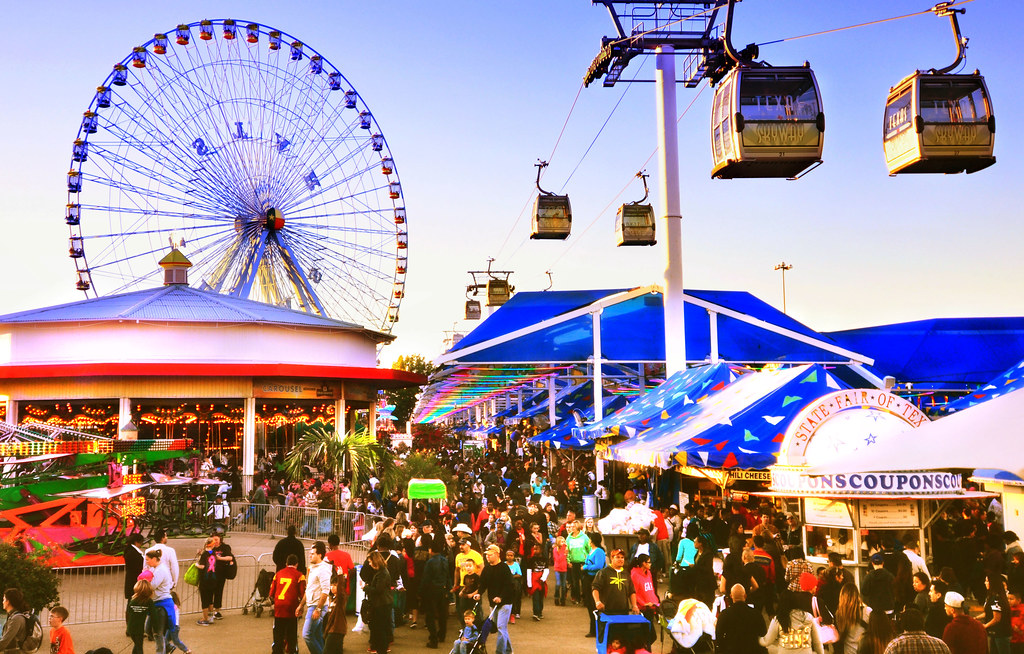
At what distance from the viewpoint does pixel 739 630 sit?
8188 millimetres

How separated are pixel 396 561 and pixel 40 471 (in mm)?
10424

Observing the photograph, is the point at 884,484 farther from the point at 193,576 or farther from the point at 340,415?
the point at 340,415

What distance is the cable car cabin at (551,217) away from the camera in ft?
75.7

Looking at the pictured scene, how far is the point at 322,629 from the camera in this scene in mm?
10469

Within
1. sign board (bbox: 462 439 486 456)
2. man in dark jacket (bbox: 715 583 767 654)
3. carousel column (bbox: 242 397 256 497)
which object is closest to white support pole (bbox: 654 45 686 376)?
man in dark jacket (bbox: 715 583 767 654)

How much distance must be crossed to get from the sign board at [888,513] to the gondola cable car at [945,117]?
4.23m

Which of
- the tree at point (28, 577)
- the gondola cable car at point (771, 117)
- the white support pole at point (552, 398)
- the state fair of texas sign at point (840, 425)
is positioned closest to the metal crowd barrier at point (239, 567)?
the tree at point (28, 577)

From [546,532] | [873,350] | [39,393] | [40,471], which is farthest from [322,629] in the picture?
[873,350]

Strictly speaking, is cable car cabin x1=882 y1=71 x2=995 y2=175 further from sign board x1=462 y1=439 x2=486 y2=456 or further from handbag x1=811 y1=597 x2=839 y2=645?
sign board x1=462 y1=439 x2=486 y2=456

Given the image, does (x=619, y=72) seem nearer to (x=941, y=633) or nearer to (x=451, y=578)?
(x=451, y=578)

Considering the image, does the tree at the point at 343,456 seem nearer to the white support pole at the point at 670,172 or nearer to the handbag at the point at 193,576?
the white support pole at the point at 670,172

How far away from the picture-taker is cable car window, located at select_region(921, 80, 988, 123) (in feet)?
37.5

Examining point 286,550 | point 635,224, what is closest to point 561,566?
point 286,550

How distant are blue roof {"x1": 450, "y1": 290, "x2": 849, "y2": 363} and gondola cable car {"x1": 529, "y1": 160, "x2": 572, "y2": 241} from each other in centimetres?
312
